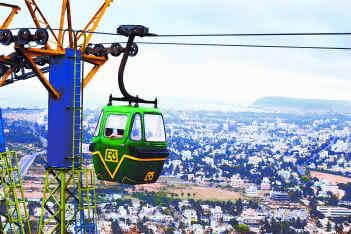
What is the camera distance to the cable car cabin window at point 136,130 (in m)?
10.1

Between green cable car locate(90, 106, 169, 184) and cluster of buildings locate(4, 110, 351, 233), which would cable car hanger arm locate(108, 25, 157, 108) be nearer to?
green cable car locate(90, 106, 169, 184)

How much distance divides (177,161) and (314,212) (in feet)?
201

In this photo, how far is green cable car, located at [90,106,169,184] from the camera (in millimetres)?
10102

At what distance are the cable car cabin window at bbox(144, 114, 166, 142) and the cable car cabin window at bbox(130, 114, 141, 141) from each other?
4.5 inches

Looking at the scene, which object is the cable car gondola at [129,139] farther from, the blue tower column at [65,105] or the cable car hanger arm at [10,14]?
the cable car hanger arm at [10,14]

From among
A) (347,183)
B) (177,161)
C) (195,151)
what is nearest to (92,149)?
(347,183)

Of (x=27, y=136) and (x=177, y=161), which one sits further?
(x=177, y=161)

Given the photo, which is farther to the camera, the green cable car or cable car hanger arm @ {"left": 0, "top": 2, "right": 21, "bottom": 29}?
cable car hanger arm @ {"left": 0, "top": 2, "right": 21, "bottom": 29}

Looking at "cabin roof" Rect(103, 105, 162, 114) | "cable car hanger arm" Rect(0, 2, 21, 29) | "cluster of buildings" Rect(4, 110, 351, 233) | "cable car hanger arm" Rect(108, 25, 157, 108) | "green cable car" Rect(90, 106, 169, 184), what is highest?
"cable car hanger arm" Rect(0, 2, 21, 29)

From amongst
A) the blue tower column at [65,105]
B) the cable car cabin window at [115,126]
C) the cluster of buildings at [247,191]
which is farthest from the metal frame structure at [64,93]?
the cluster of buildings at [247,191]

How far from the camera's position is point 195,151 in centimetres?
18438

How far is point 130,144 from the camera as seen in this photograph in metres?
10.1

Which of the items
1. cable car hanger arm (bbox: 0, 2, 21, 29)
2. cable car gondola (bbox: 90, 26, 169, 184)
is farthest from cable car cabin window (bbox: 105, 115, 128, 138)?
cable car hanger arm (bbox: 0, 2, 21, 29)

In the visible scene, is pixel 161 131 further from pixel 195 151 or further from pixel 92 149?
pixel 195 151
